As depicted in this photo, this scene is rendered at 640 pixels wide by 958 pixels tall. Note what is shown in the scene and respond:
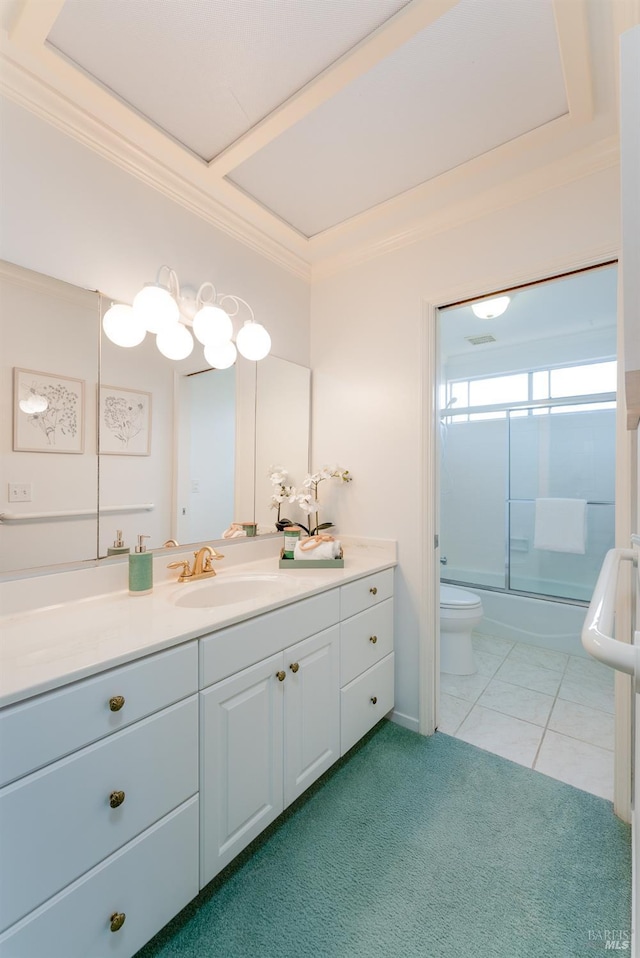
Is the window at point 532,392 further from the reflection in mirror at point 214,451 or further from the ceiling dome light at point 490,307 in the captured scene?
the reflection in mirror at point 214,451

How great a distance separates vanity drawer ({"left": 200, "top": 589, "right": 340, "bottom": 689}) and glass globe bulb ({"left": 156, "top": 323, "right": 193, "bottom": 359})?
1.08 meters

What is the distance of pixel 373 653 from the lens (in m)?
1.80

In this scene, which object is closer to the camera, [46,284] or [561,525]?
[46,284]

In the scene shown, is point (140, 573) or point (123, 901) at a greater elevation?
point (140, 573)

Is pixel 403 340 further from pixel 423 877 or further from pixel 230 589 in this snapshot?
pixel 423 877

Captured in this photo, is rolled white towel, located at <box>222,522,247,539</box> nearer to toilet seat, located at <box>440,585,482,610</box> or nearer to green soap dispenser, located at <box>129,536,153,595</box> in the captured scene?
green soap dispenser, located at <box>129,536,153,595</box>

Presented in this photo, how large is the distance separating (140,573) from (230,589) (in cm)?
37

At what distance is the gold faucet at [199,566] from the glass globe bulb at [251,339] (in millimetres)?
889

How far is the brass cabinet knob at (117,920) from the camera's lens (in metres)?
0.89

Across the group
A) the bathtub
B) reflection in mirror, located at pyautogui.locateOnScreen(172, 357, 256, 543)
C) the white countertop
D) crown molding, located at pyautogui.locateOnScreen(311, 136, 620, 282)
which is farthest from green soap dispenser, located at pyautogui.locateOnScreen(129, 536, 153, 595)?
the bathtub

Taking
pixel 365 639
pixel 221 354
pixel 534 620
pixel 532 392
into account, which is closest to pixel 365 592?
pixel 365 639

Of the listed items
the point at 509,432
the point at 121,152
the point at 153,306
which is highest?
the point at 121,152

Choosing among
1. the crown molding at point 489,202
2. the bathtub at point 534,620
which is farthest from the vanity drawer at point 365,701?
the crown molding at point 489,202

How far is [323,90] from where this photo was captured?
4.10ft
